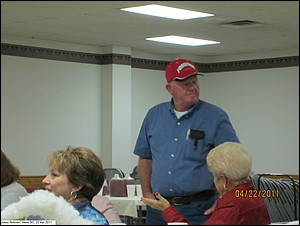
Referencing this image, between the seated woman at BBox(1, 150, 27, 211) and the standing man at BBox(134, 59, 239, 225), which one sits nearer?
the seated woman at BBox(1, 150, 27, 211)

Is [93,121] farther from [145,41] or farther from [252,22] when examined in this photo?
[252,22]

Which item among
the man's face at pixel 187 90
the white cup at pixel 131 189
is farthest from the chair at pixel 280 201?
the white cup at pixel 131 189

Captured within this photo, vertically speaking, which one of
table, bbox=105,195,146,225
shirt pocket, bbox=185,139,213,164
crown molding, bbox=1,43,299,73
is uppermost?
crown molding, bbox=1,43,299,73

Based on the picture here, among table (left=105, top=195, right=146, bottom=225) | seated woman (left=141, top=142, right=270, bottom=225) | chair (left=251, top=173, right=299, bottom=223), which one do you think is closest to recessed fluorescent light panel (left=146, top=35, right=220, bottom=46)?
table (left=105, top=195, right=146, bottom=225)

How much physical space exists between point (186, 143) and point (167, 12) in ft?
12.6

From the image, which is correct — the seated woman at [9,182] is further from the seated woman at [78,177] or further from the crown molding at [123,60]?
the crown molding at [123,60]

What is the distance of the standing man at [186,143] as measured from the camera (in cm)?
298

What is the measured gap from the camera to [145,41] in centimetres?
885

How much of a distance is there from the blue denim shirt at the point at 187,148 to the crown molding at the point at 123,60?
5180mm

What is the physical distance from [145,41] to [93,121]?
1329mm

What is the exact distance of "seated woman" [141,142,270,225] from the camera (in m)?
2.59

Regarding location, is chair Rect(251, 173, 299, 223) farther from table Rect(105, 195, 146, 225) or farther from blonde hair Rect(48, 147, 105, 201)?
table Rect(105, 195, 146, 225)

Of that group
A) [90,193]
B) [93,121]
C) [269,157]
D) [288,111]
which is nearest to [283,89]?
[288,111]

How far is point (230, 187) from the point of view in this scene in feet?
8.79
